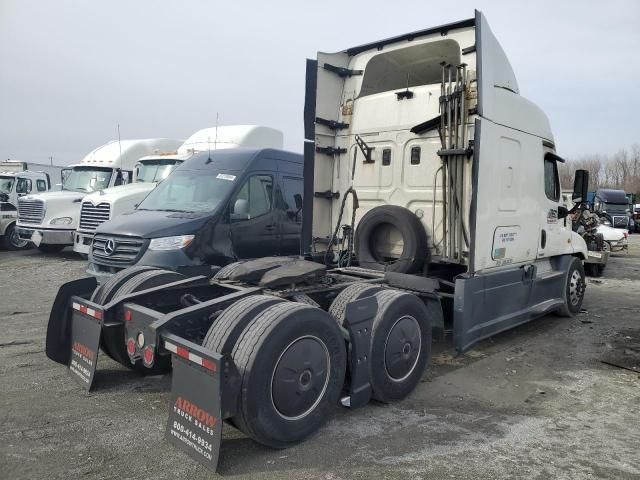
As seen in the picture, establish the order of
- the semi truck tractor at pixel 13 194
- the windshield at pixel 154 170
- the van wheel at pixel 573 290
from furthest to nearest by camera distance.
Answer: the semi truck tractor at pixel 13 194, the windshield at pixel 154 170, the van wheel at pixel 573 290

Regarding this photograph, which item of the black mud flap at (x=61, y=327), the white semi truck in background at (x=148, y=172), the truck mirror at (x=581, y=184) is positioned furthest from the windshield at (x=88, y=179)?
the truck mirror at (x=581, y=184)

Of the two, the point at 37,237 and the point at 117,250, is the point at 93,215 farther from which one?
the point at 117,250

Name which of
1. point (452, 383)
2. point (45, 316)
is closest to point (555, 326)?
point (452, 383)

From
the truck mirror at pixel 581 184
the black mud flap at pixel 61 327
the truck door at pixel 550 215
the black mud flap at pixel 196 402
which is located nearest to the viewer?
the black mud flap at pixel 196 402

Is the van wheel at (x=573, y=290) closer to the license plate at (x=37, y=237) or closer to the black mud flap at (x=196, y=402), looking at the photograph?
the black mud flap at (x=196, y=402)

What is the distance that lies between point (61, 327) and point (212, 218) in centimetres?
296

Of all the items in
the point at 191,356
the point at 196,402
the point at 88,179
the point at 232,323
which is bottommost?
the point at 196,402

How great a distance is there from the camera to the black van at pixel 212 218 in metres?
6.86

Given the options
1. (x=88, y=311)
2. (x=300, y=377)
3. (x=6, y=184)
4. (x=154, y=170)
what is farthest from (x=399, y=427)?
(x=6, y=184)

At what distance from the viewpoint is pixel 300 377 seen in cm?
354

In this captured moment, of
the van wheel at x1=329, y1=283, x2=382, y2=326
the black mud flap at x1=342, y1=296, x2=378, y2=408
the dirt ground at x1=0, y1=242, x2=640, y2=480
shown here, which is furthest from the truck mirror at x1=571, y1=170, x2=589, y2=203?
the black mud flap at x1=342, y1=296, x2=378, y2=408

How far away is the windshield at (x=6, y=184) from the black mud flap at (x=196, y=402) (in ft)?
50.6

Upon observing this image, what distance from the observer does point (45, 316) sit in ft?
23.4

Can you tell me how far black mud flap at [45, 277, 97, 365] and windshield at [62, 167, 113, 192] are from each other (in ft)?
34.3
